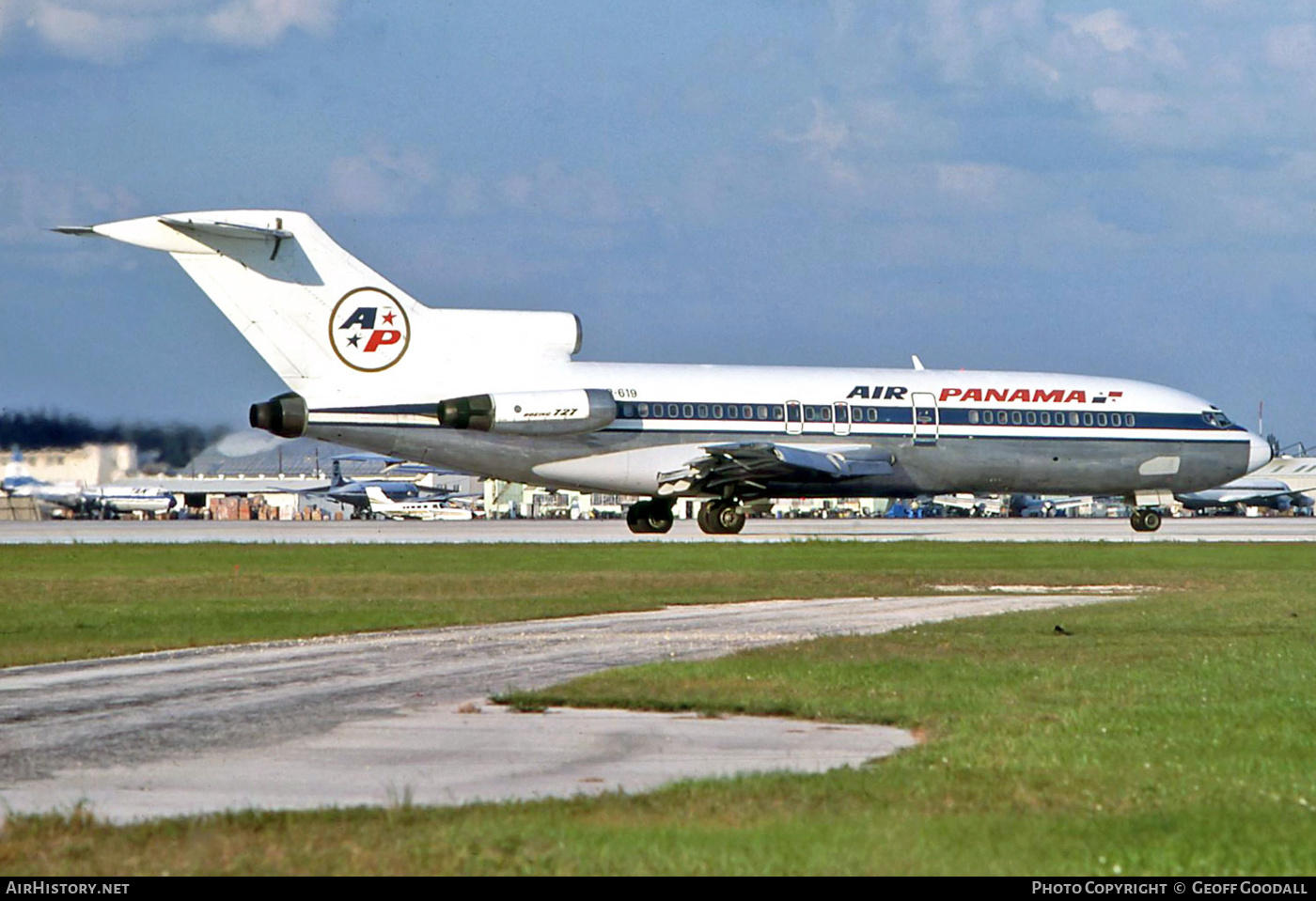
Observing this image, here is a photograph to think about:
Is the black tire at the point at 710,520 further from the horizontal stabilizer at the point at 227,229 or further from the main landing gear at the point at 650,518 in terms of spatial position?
the horizontal stabilizer at the point at 227,229

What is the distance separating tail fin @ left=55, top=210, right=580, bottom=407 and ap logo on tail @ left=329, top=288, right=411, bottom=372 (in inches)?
0.9

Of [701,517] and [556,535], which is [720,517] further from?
[556,535]

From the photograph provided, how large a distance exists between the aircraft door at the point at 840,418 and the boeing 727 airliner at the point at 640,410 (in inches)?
1.9

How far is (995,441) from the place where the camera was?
46.1m

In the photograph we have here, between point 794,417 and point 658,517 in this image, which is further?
point 658,517

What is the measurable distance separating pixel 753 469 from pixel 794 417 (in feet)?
6.21

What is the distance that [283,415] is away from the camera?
128 feet

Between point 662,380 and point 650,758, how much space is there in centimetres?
3249

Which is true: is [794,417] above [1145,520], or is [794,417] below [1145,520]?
above

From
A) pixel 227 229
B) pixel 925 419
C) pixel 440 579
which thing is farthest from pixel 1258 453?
pixel 227 229

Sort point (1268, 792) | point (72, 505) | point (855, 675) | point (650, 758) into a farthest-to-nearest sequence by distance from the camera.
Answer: point (72, 505)
point (855, 675)
point (650, 758)
point (1268, 792)

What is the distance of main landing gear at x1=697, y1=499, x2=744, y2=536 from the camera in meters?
45.4

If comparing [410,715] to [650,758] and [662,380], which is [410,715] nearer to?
[650,758]
